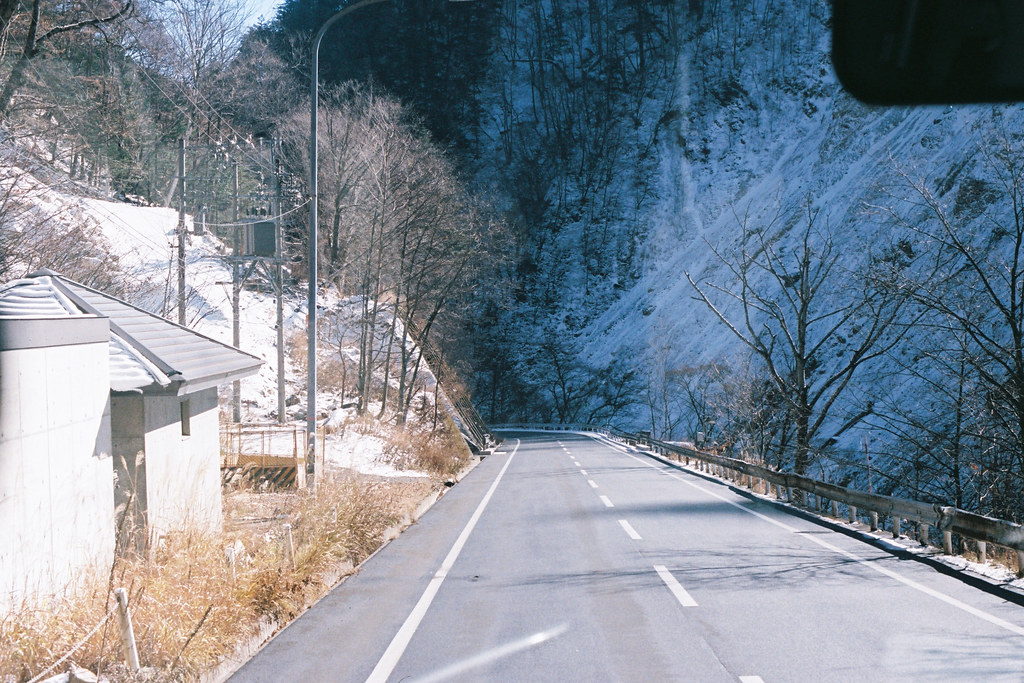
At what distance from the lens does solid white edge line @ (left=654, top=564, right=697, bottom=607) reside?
8091 mm

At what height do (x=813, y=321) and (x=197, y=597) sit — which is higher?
(x=813, y=321)

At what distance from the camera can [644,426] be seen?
62.5 meters

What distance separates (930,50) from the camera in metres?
4.12

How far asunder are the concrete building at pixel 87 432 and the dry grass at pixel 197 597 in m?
0.32

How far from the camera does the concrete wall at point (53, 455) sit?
5.66 m

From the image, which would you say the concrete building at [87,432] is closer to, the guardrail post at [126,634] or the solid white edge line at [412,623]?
the guardrail post at [126,634]

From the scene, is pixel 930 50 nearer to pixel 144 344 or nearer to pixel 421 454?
pixel 144 344

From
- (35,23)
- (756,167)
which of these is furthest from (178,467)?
(756,167)

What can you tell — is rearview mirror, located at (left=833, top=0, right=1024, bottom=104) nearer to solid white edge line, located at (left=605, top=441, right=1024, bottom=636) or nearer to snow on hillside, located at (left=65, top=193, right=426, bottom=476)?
solid white edge line, located at (left=605, top=441, right=1024, bottom=636)

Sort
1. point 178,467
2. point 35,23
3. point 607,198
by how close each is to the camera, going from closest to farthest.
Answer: point 178,467, point 35,23, point 607,198

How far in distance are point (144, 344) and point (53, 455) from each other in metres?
3.64

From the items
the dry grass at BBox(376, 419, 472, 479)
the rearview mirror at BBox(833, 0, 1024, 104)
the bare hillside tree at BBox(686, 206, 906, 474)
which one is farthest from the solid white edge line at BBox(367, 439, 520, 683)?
the bare hillside tree at BBox(686, 206, 906, 474)

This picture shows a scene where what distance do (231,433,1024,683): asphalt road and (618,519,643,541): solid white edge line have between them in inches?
4.9

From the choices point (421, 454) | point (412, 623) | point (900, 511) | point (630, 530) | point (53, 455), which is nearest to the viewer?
point (53, 455)
